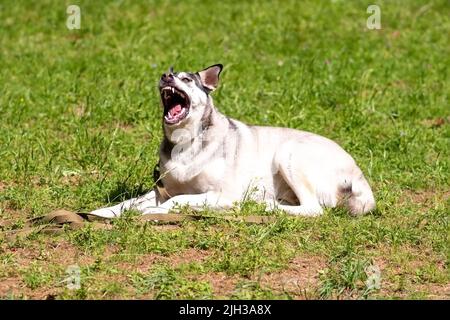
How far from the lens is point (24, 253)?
Result: 24.6ft

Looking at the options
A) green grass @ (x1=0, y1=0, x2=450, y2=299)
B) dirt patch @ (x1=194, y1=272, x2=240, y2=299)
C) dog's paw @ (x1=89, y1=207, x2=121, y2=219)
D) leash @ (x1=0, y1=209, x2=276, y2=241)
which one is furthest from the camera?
dog's paw @ (x1=89, y1=207, x2=121, y2=219)

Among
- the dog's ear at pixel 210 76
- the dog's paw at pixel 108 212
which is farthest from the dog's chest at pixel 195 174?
the dog's ear at pixel 210 76

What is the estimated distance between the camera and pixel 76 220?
798 cm

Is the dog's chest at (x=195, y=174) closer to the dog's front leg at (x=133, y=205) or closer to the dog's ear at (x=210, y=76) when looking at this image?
the dog's front leg at (x=133, y=205)

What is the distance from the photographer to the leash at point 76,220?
7.85 meters

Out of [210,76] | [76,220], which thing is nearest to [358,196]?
[210,76]

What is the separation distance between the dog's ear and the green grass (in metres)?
1.15

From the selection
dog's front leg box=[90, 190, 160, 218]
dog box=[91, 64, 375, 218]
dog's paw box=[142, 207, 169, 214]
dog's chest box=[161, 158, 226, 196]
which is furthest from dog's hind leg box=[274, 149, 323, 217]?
dog's front leg box=[90, 190, 160, 218]

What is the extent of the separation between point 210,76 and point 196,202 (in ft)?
3.79

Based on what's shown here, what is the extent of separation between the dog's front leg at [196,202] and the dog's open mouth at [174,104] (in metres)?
0.67

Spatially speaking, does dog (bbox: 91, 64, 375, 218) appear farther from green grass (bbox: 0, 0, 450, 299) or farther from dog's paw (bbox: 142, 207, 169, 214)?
green grass (bbox: 0, 0, 450, 299)

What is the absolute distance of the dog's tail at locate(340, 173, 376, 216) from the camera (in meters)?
8.68

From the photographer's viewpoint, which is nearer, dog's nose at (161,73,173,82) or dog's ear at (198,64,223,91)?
dog's nose at (161,73,173,82)
